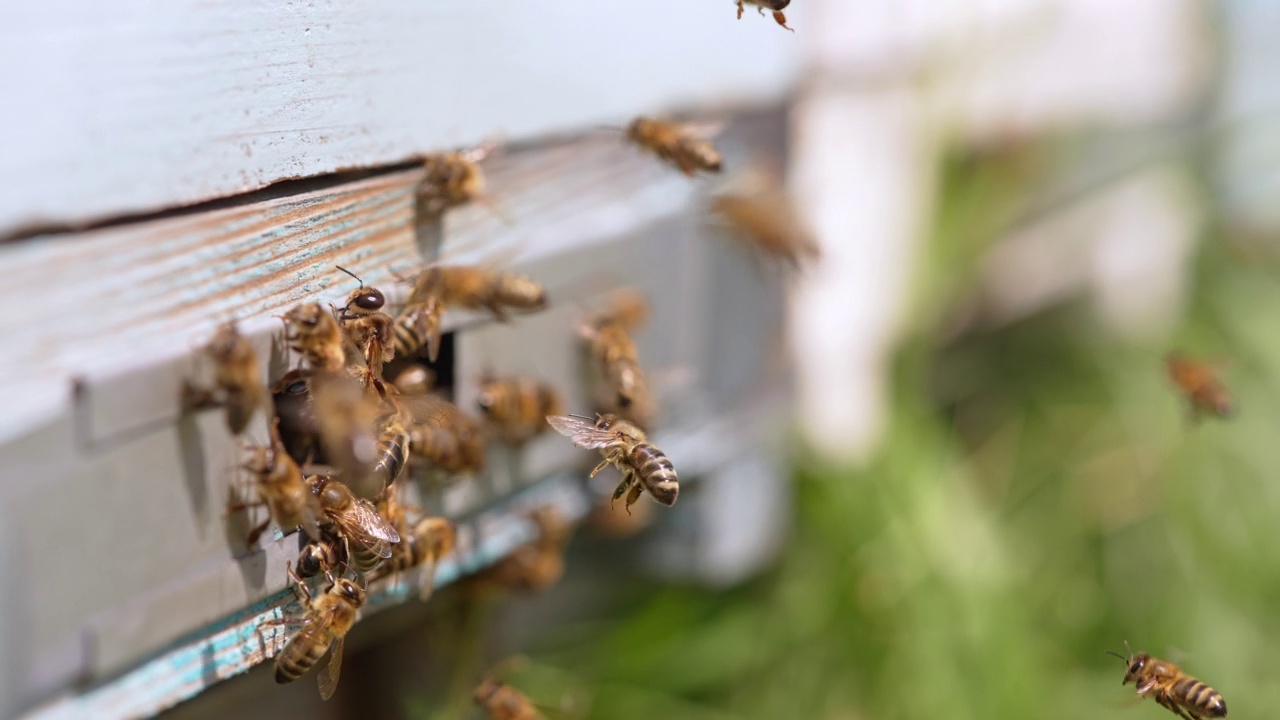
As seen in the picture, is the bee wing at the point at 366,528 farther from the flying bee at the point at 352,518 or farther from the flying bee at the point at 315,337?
the flying bee at the point at 315,337

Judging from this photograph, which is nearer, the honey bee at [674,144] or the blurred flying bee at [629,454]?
the blurred flying bee at [629,454]

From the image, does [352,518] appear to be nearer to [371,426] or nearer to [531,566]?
[371,426]

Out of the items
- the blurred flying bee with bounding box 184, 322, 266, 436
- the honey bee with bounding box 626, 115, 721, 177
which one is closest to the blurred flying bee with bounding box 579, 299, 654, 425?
the honey bee with bounding box 626, 115, 721, 177

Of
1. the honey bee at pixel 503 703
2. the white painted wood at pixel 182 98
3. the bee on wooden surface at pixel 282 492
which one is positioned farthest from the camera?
the honey bee at pixel 503 703

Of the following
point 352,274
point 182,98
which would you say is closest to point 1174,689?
point 352,274

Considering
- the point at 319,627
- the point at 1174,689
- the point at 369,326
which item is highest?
the point at 369,326

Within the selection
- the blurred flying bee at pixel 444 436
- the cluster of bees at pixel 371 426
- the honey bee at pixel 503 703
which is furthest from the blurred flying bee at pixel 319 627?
the honey bee at pixel 503 703

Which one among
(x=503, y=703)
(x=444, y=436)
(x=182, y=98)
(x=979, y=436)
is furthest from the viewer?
(x=979, y=436)

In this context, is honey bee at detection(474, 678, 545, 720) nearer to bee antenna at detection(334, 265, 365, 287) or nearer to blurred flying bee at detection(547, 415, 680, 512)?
blurred flying bee at detection(547, 415, 680, 512)

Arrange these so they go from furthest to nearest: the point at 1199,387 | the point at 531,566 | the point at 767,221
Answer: the point at 1199,387 < the point at 767,221 < the point at 531,566
